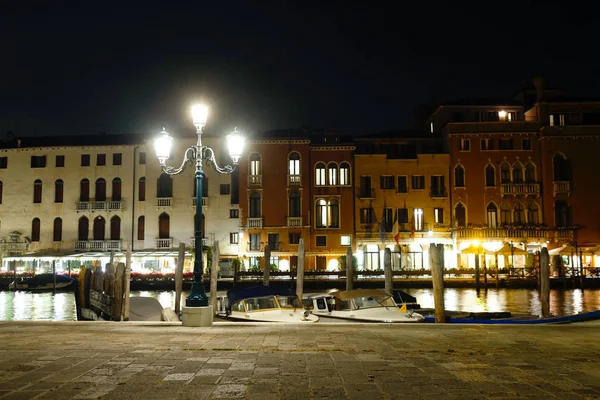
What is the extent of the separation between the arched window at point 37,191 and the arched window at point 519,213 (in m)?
37.3

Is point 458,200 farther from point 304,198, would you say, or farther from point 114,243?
point 114,243

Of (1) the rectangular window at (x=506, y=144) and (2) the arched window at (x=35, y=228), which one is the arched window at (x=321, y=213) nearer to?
(1) the rectangular window at (x=506, y=144)

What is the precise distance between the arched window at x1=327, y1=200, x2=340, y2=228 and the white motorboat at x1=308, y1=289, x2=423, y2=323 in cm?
2356

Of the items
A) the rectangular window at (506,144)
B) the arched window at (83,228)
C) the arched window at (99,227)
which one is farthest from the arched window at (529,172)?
the arched window at (83,228)

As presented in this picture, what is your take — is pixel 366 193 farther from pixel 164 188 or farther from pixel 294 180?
pixel 164 188

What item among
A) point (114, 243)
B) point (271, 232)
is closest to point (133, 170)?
point (114, 243)

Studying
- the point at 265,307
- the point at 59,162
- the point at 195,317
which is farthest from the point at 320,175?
the point at 195,317

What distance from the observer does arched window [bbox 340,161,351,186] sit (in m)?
45.2

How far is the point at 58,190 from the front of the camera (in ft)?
153

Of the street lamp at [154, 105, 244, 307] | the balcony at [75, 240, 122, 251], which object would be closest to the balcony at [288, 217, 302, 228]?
the balcony at [75, 240, 122, 251]

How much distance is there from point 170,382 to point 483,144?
42.3m

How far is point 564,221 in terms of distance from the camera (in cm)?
4441

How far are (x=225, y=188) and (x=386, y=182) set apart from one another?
12.5m

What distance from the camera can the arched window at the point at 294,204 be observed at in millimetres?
44906
